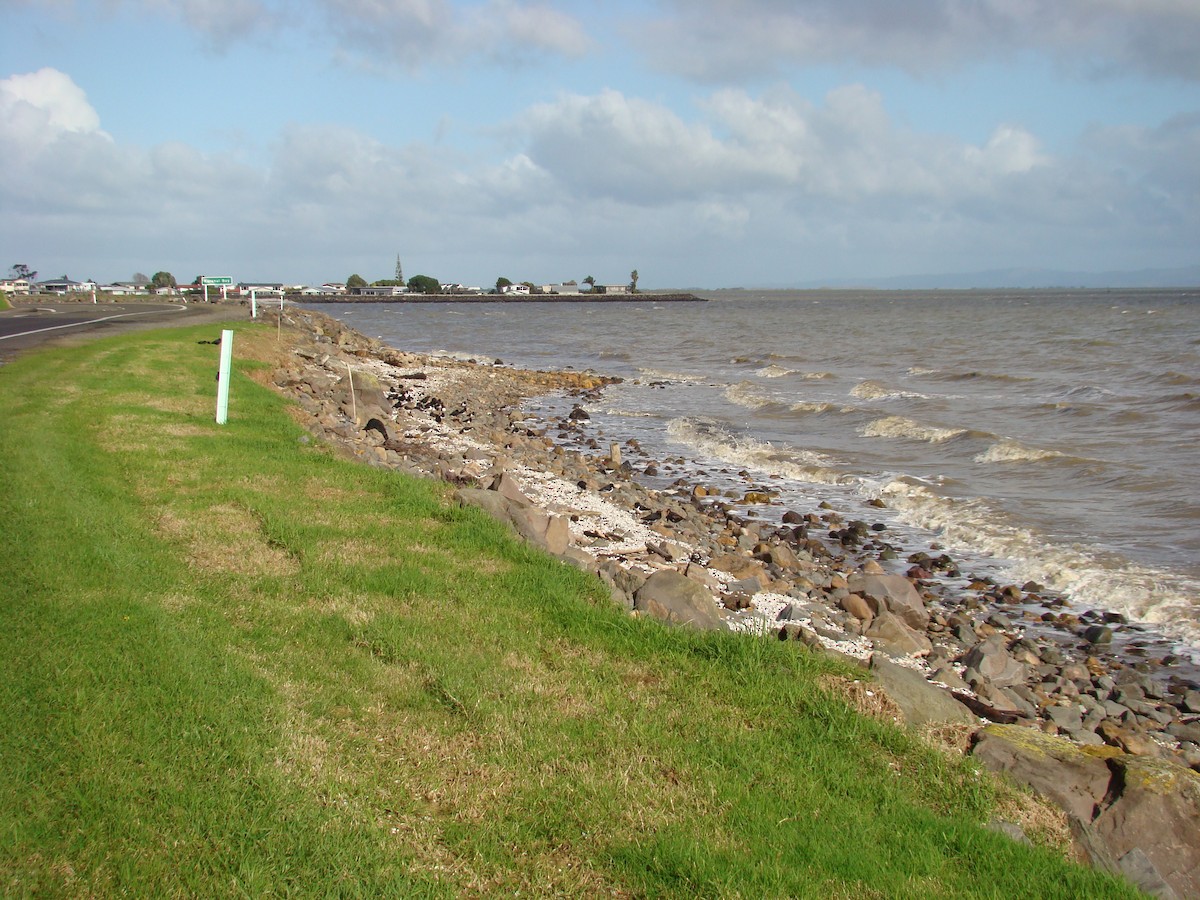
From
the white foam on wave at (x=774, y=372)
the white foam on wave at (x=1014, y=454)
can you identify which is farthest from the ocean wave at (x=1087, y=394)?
the white foam on wave at (x=774, y=372)

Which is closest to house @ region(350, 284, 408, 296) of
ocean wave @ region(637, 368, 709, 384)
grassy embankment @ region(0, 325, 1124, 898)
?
ocean wave @ region(637, 368, 709, 384)

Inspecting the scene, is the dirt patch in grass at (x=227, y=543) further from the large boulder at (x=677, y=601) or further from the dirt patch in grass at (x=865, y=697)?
the dirt patch in grass at (x=865, y=697)

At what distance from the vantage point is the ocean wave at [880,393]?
29237 mm

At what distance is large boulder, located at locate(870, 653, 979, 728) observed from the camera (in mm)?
5543

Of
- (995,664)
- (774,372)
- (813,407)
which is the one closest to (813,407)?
(813,407)

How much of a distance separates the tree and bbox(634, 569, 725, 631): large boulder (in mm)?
182224

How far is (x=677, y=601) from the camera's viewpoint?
25.5 ft

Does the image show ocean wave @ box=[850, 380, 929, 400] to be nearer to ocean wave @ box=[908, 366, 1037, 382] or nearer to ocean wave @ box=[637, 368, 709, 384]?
ocean wave @ box=[908, 366, 1037, 382]

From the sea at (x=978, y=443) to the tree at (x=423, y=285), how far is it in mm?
142128

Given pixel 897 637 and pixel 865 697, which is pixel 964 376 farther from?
pixel 865 697

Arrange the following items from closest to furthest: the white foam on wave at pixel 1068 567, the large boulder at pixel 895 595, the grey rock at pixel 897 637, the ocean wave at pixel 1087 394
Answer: the grey rock at pixel 897 637
the large boulder at pixel 895 595
the white foam on wave at pixel 1068 567
the ocean wave at pixel 1087 394

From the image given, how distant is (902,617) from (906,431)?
44.4ft

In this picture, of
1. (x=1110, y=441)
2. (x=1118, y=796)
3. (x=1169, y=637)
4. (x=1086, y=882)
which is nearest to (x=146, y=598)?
(x=1086, y=882)

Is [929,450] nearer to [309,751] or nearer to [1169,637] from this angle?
[1169,637]
